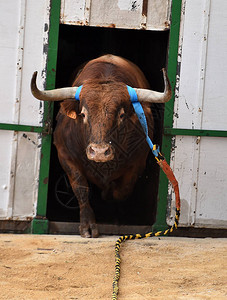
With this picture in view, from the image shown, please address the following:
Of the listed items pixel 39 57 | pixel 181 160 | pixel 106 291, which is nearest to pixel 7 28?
pixel 39 57

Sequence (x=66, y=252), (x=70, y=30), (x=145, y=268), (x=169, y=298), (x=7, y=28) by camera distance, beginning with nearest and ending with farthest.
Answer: (x=169, y=298)
(x=145, y=268)
(x=66, y=252)
(x=7, y=28)
(x=70, y=30)

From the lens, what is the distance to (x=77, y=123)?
18.7 feet

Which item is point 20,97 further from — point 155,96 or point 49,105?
point 155,96

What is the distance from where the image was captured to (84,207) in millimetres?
5680

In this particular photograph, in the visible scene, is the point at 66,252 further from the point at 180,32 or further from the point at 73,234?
the point at 180,32

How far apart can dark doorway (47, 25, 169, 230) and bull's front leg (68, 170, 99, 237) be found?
2.41 feet

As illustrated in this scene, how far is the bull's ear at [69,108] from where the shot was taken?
5.48 metres

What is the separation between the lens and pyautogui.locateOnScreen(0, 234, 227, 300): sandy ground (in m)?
3.75

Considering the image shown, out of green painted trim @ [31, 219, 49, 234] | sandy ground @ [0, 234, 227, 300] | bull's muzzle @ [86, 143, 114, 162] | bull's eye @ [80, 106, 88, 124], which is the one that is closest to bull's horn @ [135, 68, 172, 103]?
bull's eye @ [80, 106, 88, 124]

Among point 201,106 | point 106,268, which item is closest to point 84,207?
point 106,268

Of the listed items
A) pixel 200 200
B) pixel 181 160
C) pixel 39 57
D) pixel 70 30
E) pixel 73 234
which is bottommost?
pixel 73 234

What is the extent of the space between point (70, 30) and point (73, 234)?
10.4 feet

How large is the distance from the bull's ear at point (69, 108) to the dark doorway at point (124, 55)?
971mm

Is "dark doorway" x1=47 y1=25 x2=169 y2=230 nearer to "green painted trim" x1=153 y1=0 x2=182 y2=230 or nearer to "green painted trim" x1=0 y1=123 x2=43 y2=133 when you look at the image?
"green painted trim" x1=153 y1=0 x2=182 y2=230
